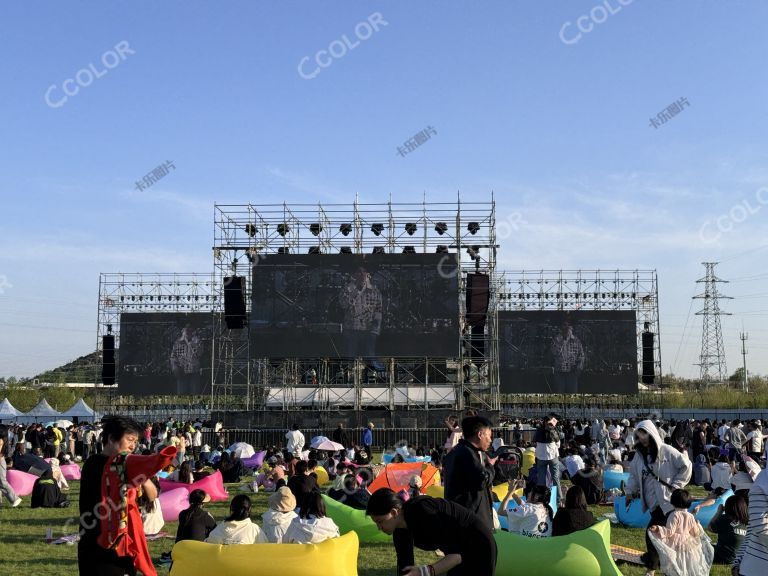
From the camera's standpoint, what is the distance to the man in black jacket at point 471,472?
5.03m

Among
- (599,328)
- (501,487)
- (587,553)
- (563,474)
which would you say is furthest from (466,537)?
(599,328)

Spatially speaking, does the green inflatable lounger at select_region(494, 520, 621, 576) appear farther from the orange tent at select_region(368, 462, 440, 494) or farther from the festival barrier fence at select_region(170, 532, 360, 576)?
the orange tent at select_region(368, 462, 440, 494)

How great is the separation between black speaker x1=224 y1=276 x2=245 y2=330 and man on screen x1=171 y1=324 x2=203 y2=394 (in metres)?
11.2

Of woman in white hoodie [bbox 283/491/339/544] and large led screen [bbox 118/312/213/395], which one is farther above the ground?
large led screen [bbox 118/312/213/395]

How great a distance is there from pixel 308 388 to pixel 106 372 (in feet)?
44.9

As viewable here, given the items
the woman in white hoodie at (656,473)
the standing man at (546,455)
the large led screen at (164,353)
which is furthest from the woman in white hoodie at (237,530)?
the large led screen at (164,353)

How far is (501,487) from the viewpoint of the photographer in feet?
40.9

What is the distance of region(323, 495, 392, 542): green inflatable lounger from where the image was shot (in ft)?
34.1

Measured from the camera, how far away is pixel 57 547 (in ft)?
33.2

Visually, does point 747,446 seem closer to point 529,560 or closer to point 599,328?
point 529,560

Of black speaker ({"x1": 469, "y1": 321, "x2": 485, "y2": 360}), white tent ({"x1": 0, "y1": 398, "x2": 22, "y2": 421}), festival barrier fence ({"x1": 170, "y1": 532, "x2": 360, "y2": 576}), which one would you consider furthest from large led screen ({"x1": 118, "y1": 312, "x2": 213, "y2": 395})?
festival barrier fence ({"x1": 170, "y1": 532, "x2": 360, "y2": 576})

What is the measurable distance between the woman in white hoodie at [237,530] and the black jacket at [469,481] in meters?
3.34

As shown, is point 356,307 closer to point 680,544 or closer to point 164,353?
point 164,353

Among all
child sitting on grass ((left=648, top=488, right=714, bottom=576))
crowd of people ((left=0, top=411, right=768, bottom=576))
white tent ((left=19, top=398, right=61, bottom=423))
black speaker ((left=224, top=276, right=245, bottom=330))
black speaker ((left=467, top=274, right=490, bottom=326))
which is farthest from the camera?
white tent ((left=19, top=398, right=61, bottom=423))
